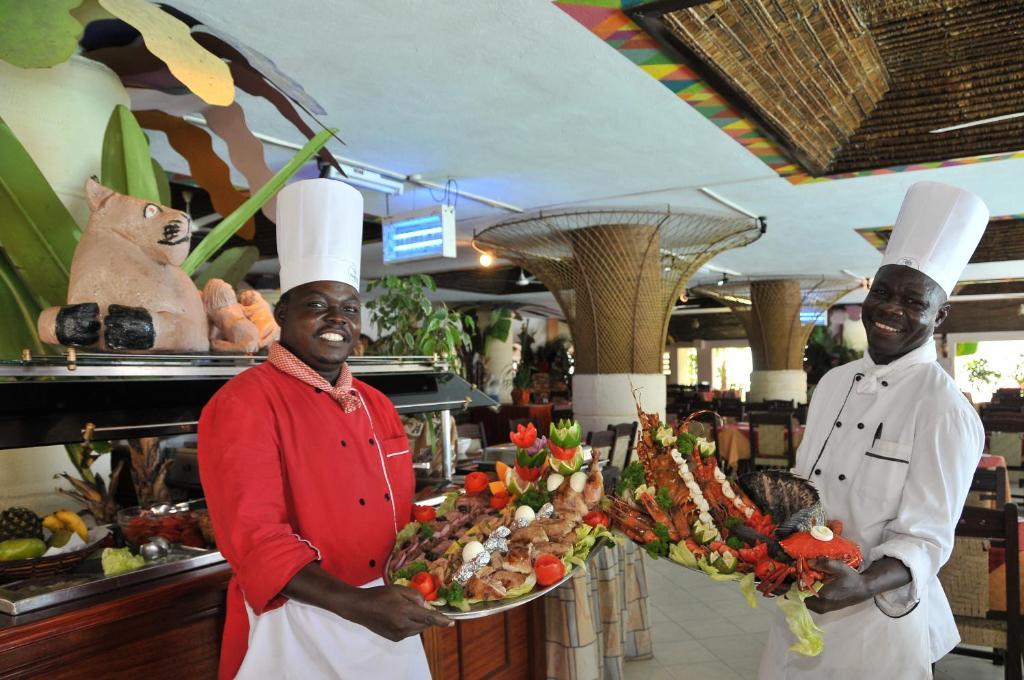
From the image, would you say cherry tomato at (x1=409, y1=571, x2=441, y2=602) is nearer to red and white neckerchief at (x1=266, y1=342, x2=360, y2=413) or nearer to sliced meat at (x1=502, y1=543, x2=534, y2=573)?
sliced meat at (x1=502, y1=543, x2=534, y2=573)

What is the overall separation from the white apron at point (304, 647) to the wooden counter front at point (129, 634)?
308mm

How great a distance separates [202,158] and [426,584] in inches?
110

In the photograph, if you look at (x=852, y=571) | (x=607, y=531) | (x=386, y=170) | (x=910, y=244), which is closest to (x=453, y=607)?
(x=607, y=531)

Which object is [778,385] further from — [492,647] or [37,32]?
[37,32]

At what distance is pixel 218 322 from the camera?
2.65m

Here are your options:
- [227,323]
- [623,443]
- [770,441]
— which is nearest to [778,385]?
[770,441]

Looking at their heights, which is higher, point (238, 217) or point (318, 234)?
point (238, 217)

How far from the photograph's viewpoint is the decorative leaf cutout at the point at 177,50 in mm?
2516

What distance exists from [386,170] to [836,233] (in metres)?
5.89

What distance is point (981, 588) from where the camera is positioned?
10.1 ft

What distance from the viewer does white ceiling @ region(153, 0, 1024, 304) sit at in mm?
3252

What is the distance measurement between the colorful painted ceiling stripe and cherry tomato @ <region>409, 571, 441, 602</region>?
2.49 meters

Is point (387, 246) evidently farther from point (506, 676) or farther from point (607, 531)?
point (607, 531)

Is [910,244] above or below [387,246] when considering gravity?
below
